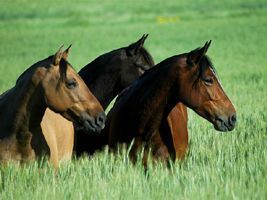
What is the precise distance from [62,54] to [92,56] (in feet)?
74.6

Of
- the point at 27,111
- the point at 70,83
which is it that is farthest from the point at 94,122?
the point at 27,111

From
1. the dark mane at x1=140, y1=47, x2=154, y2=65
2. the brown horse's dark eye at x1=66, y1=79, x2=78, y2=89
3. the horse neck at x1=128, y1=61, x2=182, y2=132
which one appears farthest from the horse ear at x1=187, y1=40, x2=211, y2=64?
the dark mane at x1=140, y1=47, x2=154, y2=65

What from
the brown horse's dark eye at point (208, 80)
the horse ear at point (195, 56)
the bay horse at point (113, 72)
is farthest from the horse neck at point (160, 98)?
the bay horse at point (113, 72)

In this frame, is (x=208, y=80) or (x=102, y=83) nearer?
(x=208, y=80)

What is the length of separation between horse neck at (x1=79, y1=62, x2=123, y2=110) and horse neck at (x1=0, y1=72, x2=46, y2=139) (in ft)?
9.74

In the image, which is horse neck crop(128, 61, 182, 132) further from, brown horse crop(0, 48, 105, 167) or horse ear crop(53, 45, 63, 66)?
horse ear crop(53, 45, 63, 66)

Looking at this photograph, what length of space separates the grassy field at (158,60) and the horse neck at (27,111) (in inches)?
17.4

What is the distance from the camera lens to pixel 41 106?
27.7 ft

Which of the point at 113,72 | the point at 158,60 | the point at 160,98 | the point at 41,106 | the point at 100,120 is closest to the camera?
the point at 100,120

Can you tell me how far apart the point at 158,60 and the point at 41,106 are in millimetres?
21145

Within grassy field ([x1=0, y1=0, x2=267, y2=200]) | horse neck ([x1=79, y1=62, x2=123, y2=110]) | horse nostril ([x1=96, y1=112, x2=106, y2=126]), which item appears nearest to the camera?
grassy field ([x1=0, y1=0, x2=267, y2=200])

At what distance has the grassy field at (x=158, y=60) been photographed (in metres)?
7.37

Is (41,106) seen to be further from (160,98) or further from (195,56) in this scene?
(195,56)

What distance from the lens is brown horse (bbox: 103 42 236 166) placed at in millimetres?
8664
